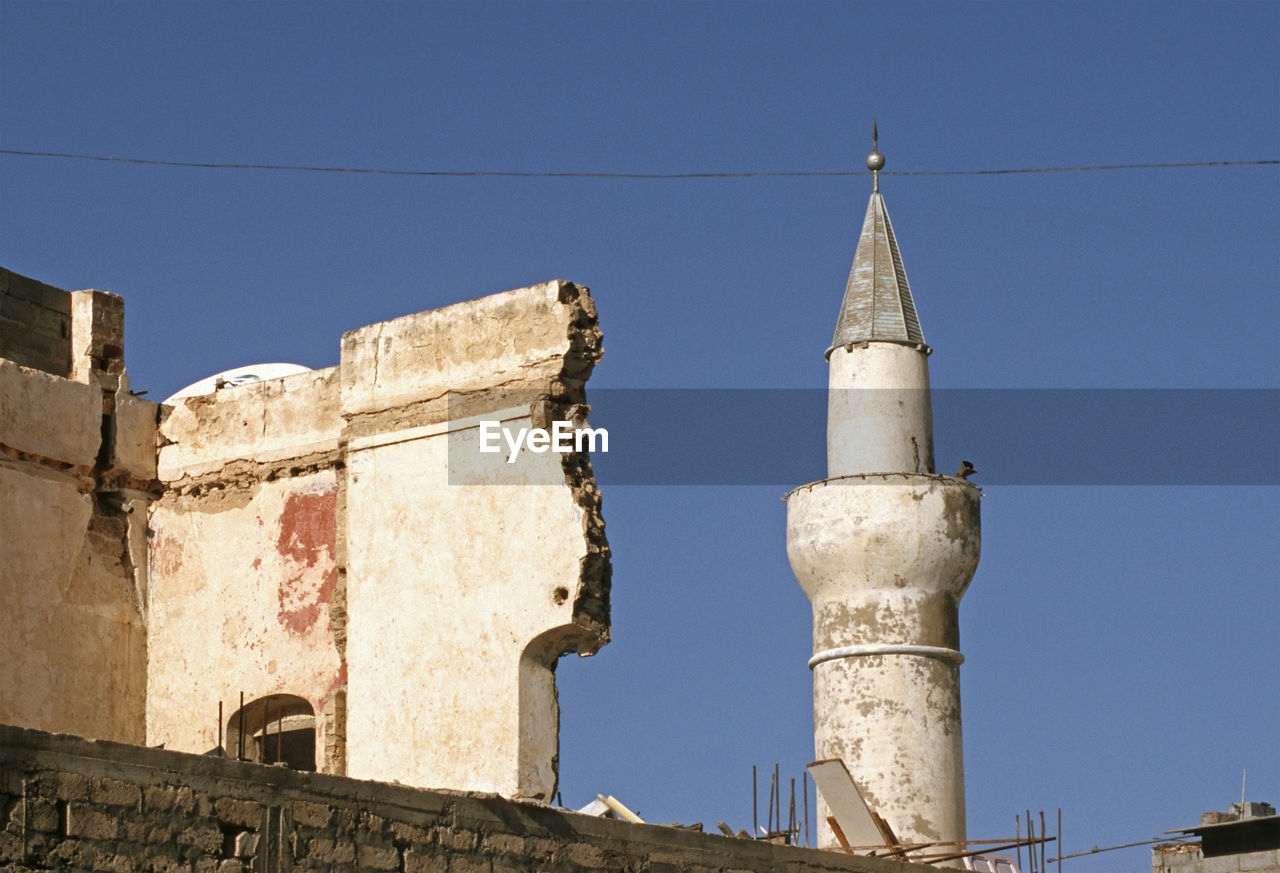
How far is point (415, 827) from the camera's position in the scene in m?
9.20

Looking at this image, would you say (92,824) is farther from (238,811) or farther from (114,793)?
(238,811)

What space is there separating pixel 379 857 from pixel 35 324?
16.7 ft

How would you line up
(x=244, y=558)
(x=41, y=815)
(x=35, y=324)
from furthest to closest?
1. (x=35, y=324)
2. (x=244, y=558)
3. (x=41, y=815)

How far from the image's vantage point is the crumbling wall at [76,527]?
12.1m

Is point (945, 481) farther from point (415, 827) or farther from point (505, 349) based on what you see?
point (415, 827)

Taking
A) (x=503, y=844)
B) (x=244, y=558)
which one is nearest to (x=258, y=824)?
(x=503, y=844)

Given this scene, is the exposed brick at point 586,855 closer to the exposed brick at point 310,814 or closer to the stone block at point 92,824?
the exposed brick at point 310,814

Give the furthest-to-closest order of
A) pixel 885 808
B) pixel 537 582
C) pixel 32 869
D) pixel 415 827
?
1. pixel 885 808
2. pixel 537 582
3. pixel 415 827
4. pixel 32 869

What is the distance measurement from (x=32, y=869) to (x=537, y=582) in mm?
4075

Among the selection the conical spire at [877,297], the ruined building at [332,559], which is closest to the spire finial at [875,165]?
the conical spire at [877,297]

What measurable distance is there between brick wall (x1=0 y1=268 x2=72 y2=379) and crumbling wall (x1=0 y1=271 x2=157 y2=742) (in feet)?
0.04

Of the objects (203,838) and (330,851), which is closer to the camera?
(203,838)

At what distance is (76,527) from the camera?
41.2ft

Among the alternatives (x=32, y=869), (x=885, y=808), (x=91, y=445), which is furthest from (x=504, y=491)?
(x=885, y=808)
